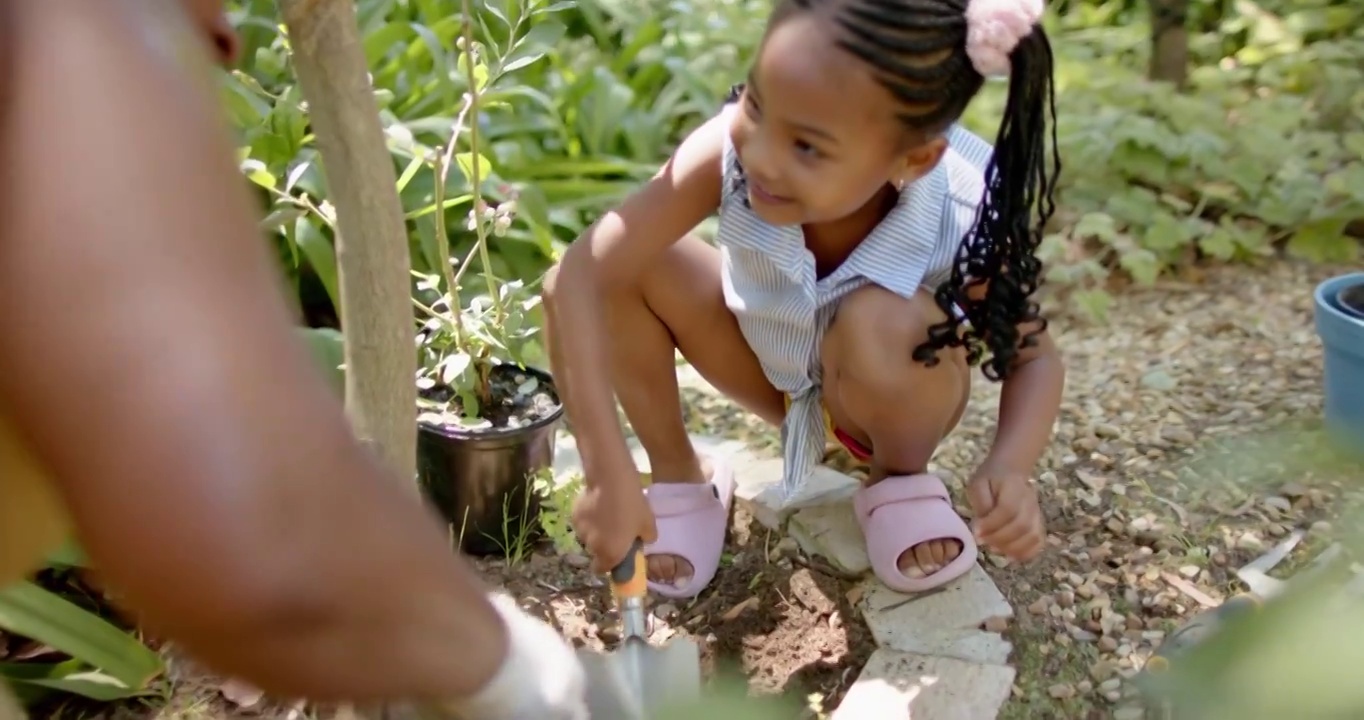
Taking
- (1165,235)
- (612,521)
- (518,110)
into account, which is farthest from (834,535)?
(518,110)

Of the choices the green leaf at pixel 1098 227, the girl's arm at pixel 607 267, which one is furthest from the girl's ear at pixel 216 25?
the green leaf at pixel 1098 227

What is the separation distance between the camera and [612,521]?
1.43m

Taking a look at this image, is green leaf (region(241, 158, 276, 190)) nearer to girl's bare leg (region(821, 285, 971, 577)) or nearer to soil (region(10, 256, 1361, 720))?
soil (region(10, 256, 1361, 720))

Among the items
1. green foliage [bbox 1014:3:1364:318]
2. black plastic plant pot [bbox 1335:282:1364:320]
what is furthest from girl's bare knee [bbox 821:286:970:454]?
green foliage [bbox 1014:3:1364:318]

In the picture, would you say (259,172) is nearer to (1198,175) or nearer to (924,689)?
(924,689)

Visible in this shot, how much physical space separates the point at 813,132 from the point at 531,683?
31.8 inches

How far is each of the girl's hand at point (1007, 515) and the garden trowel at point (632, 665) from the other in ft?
1.30

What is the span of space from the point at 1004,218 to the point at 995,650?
1.76 ft

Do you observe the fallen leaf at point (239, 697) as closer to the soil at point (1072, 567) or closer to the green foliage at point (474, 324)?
the soil at point (1072, 567)

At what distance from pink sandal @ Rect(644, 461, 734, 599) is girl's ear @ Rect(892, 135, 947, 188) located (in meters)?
0.52

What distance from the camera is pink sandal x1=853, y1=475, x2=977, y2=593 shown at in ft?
5.34

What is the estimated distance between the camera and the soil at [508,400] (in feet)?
5.74

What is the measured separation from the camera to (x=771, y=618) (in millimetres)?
1705

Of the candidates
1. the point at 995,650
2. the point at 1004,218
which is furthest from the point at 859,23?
the point at 995,650
